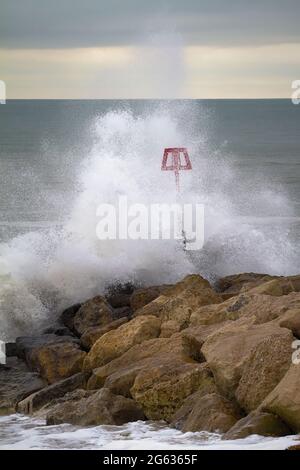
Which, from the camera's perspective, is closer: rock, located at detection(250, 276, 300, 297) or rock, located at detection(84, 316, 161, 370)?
rock, located at detection(84, 316, 161, 370)

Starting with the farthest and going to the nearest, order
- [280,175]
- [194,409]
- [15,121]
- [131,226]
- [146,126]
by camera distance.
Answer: [15,121] < [280,175] < [146,126] < [131,226] < [194,409]

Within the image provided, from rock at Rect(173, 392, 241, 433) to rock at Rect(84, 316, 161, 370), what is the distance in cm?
193

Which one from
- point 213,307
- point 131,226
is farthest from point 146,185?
point 213,307

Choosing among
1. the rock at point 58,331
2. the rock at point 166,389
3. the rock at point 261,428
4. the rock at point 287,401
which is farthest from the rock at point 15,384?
the rock at point 287,401

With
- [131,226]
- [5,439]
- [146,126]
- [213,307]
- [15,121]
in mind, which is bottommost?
[5,439]

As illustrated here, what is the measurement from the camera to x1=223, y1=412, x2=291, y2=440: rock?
24.9ft

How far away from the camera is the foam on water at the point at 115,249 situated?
45.2ft

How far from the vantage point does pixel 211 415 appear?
8.09 meters

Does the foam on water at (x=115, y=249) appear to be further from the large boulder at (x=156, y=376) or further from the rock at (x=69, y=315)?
the large boulder at (x=156, y=376)

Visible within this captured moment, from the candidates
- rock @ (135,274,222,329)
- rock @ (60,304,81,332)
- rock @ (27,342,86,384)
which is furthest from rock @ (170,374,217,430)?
rock @ (60,304,81,332)

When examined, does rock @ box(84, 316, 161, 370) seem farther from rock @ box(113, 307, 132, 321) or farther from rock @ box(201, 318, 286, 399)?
rock @ box(113, 307, 132, 321)

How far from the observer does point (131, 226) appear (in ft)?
51.6

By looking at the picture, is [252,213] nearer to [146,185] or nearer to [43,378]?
[146,185]
